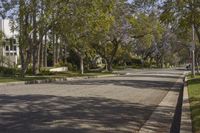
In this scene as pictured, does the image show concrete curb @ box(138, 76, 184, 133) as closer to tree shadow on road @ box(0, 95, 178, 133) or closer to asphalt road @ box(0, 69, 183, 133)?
tree shadow on road @ box(0, 95, 178, 133)

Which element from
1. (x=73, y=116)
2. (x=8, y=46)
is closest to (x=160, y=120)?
(x=73, y=116)

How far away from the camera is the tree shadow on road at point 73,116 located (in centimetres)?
1157

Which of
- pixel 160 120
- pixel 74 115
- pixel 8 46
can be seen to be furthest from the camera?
pixel 8 46


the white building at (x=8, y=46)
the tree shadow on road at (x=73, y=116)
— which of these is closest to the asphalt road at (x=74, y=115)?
the tree shadow on road at (x=73, y=116)

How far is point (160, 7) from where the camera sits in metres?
27.8

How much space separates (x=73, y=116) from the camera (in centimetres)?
1376

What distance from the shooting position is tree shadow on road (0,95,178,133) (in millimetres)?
11566

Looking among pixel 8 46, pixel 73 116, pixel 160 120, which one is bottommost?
pixel 160 120

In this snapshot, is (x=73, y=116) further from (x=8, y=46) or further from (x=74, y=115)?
(x=8, y=46)

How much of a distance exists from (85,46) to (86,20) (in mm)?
→ 15232

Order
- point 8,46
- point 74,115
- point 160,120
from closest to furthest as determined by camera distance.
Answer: point 160,120, point 74,115, point 8,46

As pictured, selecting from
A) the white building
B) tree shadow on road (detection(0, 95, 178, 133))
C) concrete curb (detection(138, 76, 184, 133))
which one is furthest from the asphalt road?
the white building

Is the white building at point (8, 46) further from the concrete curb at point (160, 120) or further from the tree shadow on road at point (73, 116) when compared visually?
the concrete curb at point (160, 120)

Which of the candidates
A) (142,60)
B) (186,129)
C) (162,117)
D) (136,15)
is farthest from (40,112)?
(142,60)
